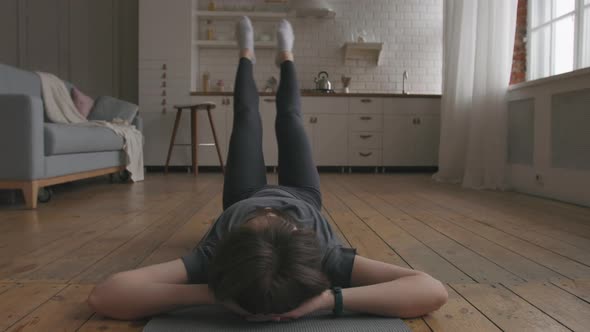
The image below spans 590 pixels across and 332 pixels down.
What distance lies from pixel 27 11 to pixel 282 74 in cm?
399

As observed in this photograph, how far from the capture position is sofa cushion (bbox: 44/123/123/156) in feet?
9.10

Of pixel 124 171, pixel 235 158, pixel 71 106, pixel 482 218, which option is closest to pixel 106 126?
pixel 71 106

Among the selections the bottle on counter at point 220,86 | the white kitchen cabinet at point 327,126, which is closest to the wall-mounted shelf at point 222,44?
the bottle on counter at point 220,86

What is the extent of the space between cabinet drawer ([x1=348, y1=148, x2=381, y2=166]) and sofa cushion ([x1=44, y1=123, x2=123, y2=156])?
9.17ft

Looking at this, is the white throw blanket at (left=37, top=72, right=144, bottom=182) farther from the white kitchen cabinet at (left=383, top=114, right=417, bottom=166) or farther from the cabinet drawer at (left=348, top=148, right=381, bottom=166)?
the white kitchen cabinet at (left=383, top=114, right=417, bottom=166)

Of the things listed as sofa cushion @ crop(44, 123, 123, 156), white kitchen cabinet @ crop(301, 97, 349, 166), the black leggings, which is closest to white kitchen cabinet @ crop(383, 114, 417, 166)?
white kitchen cabinet @ crop(301, 97, 349, 166)

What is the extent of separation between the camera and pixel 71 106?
398cm

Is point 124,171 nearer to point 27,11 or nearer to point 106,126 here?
point 106,126

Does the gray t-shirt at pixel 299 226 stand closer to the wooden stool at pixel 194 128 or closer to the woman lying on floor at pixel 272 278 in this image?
the woman lying on floor at pixel 272 278

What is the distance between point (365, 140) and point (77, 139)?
348 centimetres

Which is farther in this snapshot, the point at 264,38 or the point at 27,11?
the point at 264,38

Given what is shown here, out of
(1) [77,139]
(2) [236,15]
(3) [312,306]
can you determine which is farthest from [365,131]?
(3) [312,306]

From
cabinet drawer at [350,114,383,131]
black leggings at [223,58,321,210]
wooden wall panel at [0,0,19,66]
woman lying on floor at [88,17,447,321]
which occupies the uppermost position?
wooden wall panel at [0,0,19,66]

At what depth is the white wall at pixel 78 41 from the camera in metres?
4.75
